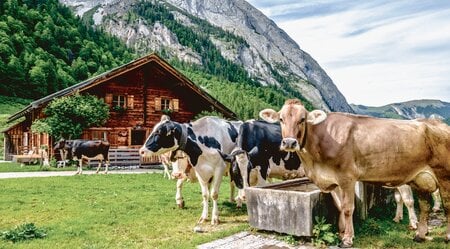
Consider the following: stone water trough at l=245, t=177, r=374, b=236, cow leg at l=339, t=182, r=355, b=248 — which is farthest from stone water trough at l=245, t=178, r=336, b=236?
cow leg at l=339, t=182, r=355, b=248

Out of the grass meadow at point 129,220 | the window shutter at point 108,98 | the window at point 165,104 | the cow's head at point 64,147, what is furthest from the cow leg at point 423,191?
the window at point 165,104

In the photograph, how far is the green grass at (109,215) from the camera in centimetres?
765

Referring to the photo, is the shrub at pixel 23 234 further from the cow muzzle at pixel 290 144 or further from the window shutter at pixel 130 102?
the window shutter at pixel 130 102

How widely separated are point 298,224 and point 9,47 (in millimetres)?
85819

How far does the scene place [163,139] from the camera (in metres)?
8.91

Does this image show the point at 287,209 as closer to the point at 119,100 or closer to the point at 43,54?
the point at 119,100

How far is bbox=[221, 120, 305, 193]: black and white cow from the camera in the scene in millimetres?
9680

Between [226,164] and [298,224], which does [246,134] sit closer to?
[226,164]

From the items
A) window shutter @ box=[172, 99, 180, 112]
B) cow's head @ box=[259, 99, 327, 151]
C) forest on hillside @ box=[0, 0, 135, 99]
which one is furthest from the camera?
forest on hillside @ box=[0, 0, 135, 99]

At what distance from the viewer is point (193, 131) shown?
9555 mm

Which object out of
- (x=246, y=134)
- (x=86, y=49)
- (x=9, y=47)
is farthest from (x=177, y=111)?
(x=86, y=49)

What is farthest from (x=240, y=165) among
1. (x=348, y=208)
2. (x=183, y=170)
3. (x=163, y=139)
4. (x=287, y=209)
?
(x=348, y=208)

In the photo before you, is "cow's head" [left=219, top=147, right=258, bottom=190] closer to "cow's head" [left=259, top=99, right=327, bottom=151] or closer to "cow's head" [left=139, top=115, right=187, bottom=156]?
"cow's head" [left=139, top=115, right=187, bottom=156]

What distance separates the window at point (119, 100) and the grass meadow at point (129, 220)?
51.6 feet
